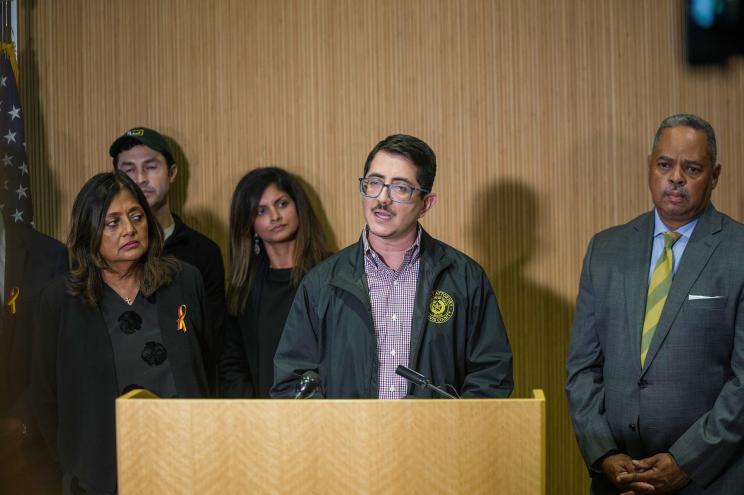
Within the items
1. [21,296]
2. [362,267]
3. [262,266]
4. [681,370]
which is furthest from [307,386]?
[21,296]

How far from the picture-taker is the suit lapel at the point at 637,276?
106 inches

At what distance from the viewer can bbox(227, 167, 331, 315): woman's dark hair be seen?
361 centimetres

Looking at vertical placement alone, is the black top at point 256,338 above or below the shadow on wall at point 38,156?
below

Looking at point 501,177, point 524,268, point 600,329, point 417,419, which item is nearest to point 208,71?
point 501,177

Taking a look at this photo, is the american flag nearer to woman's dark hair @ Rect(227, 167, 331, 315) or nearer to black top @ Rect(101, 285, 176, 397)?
woman's dark hair @ Rect(227, 167, 331, 315)

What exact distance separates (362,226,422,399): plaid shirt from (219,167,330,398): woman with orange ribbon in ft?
2.75

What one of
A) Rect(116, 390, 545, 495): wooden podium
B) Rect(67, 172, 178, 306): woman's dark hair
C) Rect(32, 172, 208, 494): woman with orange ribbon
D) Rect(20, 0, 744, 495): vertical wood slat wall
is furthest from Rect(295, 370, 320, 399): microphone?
Rect(20, 0, 744, 495): vertical wood slat wall

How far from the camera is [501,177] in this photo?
397 cm

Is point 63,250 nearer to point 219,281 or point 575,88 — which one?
point 219,281

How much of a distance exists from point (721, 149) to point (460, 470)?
104 inches

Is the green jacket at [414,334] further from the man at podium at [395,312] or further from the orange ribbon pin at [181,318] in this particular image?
the orange ribbon pin at [181,318]

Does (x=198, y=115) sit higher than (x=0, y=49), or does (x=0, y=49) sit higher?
(x=0, y=49)

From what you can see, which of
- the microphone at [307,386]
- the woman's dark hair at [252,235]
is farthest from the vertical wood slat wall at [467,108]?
the microphone at [307,386]

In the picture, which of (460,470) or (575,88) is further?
(575,88)
